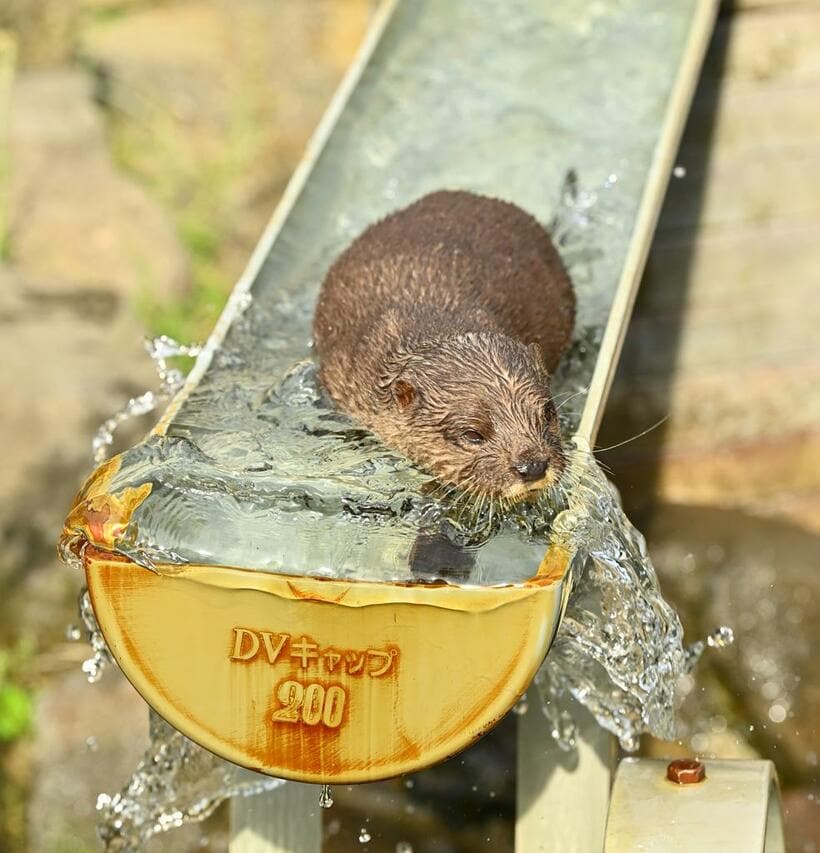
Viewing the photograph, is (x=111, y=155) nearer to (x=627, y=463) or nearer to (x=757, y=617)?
(x=627, y=463)

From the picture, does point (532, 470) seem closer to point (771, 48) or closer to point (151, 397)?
point (151, 397)

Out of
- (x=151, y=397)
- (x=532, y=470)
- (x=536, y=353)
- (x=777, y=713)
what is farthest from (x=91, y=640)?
(x=777, y=713)

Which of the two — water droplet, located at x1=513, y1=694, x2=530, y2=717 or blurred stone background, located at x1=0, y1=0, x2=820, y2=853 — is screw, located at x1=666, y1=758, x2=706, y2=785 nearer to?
water droplet, located at x1=513, y1=694, x2=530, y2=717

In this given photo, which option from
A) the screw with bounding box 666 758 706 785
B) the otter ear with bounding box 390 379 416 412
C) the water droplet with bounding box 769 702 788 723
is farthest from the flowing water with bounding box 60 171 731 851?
the water droplet with bounding box 769 702 788 723

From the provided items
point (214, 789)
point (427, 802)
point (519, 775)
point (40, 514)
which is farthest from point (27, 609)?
point (519, 775)

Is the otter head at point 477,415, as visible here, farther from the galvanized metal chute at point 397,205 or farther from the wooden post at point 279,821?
the wooden post at point 279,821
